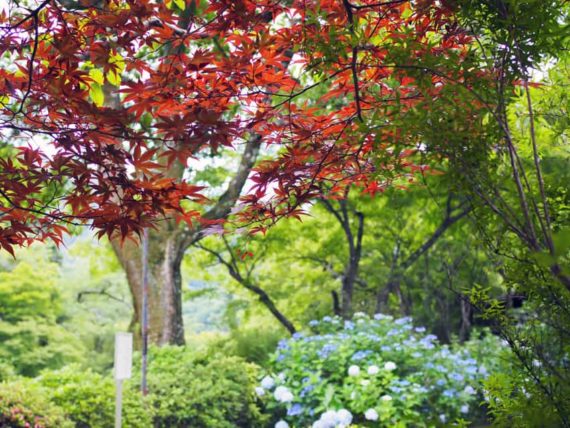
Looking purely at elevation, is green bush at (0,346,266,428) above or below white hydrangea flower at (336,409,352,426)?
above

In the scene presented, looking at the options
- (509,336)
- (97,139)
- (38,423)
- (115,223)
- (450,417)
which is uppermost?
(97,139)

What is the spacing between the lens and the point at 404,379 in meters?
6.49

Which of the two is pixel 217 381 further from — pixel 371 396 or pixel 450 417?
pixel 450 417

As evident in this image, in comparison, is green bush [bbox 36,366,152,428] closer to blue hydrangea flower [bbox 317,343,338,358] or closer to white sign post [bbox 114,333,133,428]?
white sign post [bbox 114,333,133,428]

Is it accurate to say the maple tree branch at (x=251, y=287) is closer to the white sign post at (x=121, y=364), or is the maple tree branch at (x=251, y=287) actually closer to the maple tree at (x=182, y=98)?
the white sign post at (x=121, y=364)

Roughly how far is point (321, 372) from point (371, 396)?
2.23 feet

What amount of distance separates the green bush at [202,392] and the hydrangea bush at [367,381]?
198 millimetres

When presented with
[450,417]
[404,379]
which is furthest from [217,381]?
[450,417]

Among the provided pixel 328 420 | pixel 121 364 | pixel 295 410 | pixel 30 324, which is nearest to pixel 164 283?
pixel 295 410

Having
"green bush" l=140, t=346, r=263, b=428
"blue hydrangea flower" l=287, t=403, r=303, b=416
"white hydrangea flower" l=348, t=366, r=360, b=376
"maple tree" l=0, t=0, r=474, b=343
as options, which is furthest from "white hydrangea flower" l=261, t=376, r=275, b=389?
"maple tree" l=0, t=0, r=474, b=343

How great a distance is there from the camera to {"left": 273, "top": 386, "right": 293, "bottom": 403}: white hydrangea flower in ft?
19.6

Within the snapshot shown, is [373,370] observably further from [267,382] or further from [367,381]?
[267,382]

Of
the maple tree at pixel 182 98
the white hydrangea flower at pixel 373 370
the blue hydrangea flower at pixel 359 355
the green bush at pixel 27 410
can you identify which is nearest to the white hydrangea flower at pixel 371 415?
the white hydrangea flower at pixel 373 370

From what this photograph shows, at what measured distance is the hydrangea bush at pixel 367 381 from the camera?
5.90 meters
